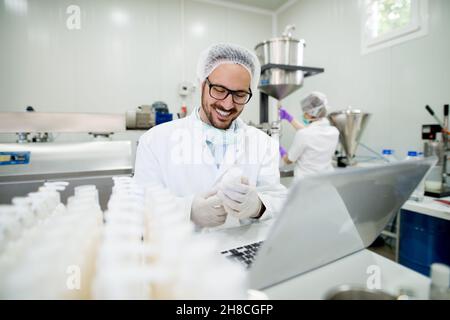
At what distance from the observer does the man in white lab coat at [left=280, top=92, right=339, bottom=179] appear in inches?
92.2

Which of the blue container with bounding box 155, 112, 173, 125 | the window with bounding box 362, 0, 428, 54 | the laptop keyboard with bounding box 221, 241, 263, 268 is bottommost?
the laptop keyboard with bounding box 221, 241, 263, 268

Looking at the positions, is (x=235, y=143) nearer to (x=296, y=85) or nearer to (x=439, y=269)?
(x=439, y=269)

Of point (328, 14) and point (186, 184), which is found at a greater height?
point (328, 14)

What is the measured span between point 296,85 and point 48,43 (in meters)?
2.99

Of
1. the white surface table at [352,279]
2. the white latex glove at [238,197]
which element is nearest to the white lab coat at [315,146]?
the white latex glove at [238,197]

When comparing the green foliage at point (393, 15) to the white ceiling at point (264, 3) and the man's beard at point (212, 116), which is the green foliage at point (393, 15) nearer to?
the white ceiling at point (264, 3)

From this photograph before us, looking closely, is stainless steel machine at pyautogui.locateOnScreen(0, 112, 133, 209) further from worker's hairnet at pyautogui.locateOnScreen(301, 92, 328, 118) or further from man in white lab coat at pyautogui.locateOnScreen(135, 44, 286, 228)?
worker's hairnet at pyautogui.locateOnScreen(301, 92, 328, 118)

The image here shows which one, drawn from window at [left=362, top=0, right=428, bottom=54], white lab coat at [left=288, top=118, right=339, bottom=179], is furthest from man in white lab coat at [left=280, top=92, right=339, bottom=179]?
window at [left=362, top=0, right=428, bottom=54]

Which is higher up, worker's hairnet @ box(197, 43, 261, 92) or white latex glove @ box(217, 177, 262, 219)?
worker's hairnet @ box(197, 43, 261, 92)

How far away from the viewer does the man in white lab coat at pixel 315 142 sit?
92.2 inches

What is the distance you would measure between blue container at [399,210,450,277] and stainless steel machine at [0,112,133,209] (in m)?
2.24

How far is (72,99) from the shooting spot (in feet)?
10.3
